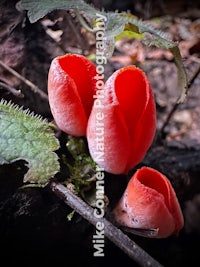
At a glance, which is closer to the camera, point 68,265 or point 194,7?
point 68,265

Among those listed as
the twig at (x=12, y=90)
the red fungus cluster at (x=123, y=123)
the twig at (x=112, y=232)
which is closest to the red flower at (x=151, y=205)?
the red fungus cluster at (x=123, y=123)

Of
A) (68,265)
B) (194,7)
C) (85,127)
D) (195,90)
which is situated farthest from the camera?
(194,7)

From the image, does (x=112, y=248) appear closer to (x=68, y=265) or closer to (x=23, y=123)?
(x=68, y=265)

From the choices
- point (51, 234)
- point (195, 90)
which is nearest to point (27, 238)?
point (51, 234)

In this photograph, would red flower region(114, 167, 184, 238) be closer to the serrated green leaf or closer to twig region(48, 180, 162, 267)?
twig region(48, 180, 162, 267)

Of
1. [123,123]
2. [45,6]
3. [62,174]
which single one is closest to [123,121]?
[123,123]

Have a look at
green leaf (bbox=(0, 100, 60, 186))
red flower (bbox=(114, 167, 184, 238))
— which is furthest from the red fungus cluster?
green leaf (bbox=(0, 100, 60, 186))
